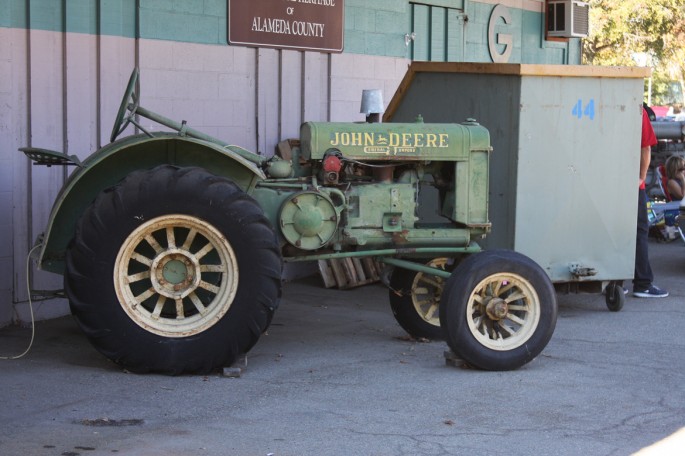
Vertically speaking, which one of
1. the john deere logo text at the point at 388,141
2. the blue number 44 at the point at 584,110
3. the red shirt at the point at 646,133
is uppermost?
the blue number 44 at the point at 584,110

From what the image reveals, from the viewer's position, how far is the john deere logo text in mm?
7488

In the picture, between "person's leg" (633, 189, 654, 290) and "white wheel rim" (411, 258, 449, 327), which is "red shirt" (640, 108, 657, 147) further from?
"white wheel rim" (411, 258, 449, 327)

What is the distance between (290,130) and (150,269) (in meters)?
4.27

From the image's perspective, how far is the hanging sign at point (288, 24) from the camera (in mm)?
10141

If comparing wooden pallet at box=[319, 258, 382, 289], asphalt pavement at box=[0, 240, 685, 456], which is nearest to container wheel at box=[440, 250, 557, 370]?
asphalt pavement at box=[0, 240, 685, 456]

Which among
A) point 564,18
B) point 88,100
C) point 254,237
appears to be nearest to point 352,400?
point 254,237

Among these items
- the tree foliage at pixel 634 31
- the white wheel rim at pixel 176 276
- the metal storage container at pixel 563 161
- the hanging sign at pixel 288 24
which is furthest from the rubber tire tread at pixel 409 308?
the tree foliage at pixel 634 31

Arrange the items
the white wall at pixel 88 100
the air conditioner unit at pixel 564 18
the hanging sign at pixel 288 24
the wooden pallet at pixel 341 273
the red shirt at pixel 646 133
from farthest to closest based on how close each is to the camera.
Answer: 1. the air conditioner unit at pixel 564 18
2. the wooden pallet at pixel 341 273
3. the hanging sign at pixel 288 24
4. the red shirt at pixel 646 133
5. the white wall at pixel 88 100

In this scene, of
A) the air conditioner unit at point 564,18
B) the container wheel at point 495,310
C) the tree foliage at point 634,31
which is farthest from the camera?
the tree foliage at point 634,31

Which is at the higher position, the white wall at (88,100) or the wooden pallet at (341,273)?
the white wall at (88,100)

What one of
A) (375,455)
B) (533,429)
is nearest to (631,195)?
(533,429)

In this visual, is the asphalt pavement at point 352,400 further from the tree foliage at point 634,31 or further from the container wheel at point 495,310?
the tree foliage at point 634,31

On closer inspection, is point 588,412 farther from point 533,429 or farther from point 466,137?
point 466,137

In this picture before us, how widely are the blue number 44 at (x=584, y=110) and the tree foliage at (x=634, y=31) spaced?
69.1ft
